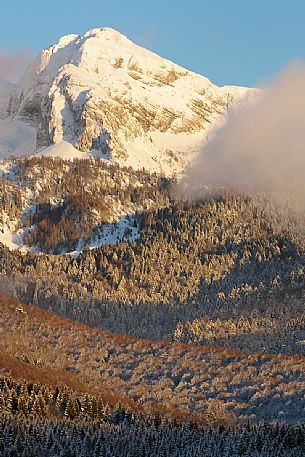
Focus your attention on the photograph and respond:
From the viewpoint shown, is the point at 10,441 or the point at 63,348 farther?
the point at 63,348

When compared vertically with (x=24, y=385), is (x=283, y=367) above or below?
above

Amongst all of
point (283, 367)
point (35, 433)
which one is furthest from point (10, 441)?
point (283, 367)

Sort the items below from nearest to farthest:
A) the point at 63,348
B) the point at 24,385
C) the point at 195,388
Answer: the point at 24,385
the point at 195,388
the point at 63,348

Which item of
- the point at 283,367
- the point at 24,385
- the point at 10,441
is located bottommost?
the point at 10,441

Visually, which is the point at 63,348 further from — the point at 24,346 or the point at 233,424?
the point at 233,424

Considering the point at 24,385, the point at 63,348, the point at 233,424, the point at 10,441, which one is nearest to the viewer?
the point at 10,441

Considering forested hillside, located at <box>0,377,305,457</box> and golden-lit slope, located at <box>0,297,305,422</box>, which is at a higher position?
golden-lit slope, located at <box>0,297,305,422</box>

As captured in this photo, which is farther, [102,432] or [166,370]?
[166,370]

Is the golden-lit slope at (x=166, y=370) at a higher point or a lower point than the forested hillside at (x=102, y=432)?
higher

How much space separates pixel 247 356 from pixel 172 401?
18.2m

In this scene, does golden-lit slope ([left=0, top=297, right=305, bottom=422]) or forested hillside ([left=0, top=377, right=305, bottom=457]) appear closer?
forested hillside ([left=0, top=377, right=305, bottom=457])

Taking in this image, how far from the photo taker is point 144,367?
11869cm

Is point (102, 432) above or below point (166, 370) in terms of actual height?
below

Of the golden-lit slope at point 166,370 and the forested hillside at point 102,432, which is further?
the golden-lit slope at point 166,370
